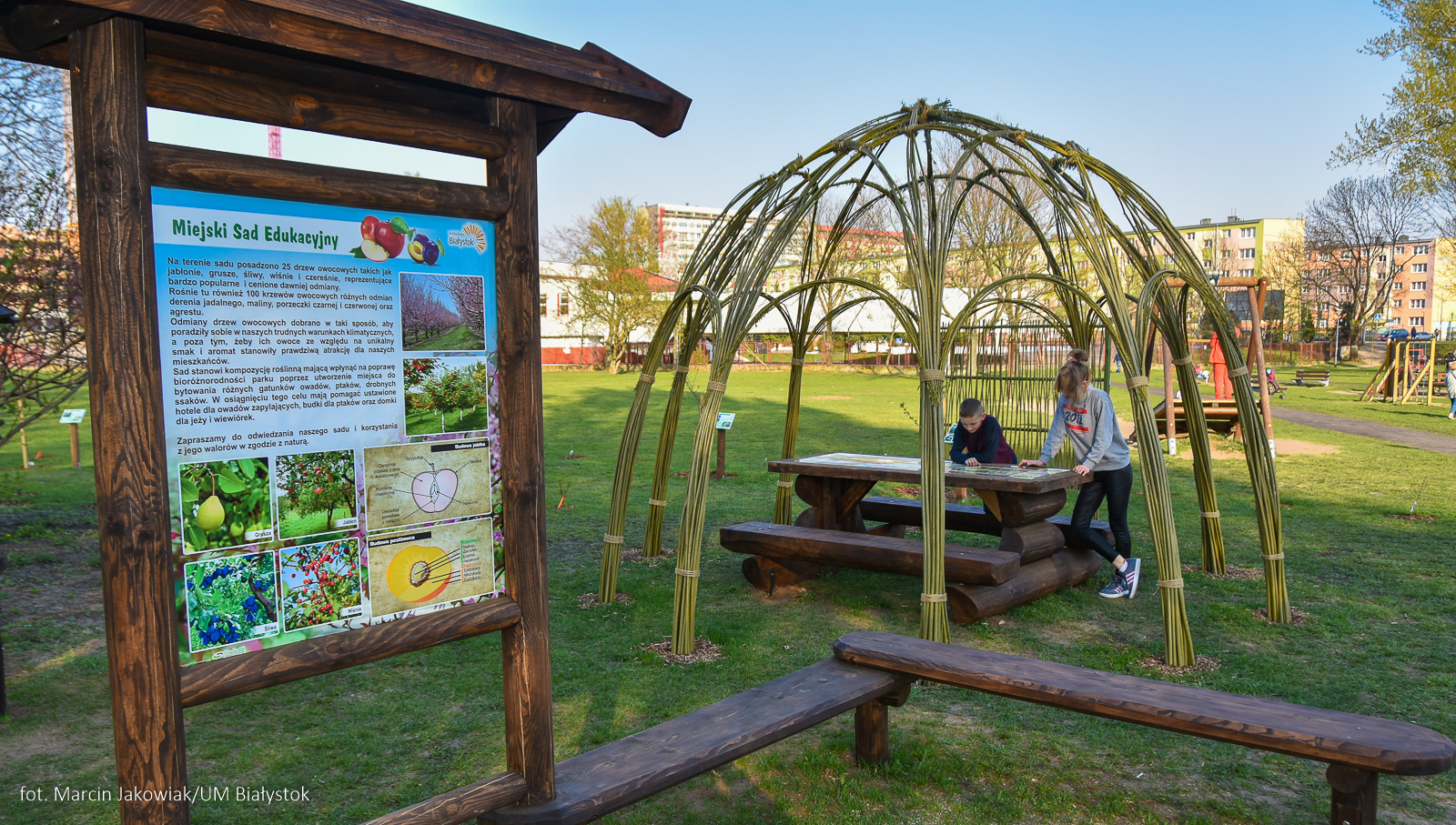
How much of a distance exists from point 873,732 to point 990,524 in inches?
134

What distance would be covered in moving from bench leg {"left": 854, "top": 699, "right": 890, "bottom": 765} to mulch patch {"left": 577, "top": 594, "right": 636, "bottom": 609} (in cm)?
270

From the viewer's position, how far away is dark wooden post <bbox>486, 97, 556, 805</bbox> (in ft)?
8.90

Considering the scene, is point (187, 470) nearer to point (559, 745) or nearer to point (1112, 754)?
point (559, 745)

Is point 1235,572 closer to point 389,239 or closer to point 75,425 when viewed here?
point 389,239

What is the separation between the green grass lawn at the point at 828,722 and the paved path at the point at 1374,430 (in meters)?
7.73

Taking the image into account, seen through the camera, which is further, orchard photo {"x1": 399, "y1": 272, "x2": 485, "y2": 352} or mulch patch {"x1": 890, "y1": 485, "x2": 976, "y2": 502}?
mulch patch {"x1": 890, "y1": 485, "x2": 976, "y2": 502}

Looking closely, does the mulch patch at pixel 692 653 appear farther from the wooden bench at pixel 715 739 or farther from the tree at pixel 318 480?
the tree at pixel 318 480

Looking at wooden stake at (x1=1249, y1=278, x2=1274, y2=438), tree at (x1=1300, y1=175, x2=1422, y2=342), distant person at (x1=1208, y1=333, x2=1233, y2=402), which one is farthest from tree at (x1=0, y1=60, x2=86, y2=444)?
tree at (x1=1300, y1=175, x2=1422, y2=342)

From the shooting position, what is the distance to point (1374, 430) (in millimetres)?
16297

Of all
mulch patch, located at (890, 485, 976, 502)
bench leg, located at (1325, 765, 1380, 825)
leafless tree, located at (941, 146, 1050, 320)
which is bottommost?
mulch patch, located at (890, 485, 976, 502)

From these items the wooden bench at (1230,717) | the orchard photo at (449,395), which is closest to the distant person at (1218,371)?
the wooden bench at (1230,717)

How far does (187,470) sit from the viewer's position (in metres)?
2.16

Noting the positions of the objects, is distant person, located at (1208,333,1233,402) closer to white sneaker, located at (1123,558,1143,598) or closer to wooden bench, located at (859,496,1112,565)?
wooden bench, located at (859,496,1112,565)

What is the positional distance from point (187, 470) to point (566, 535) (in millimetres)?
6181
